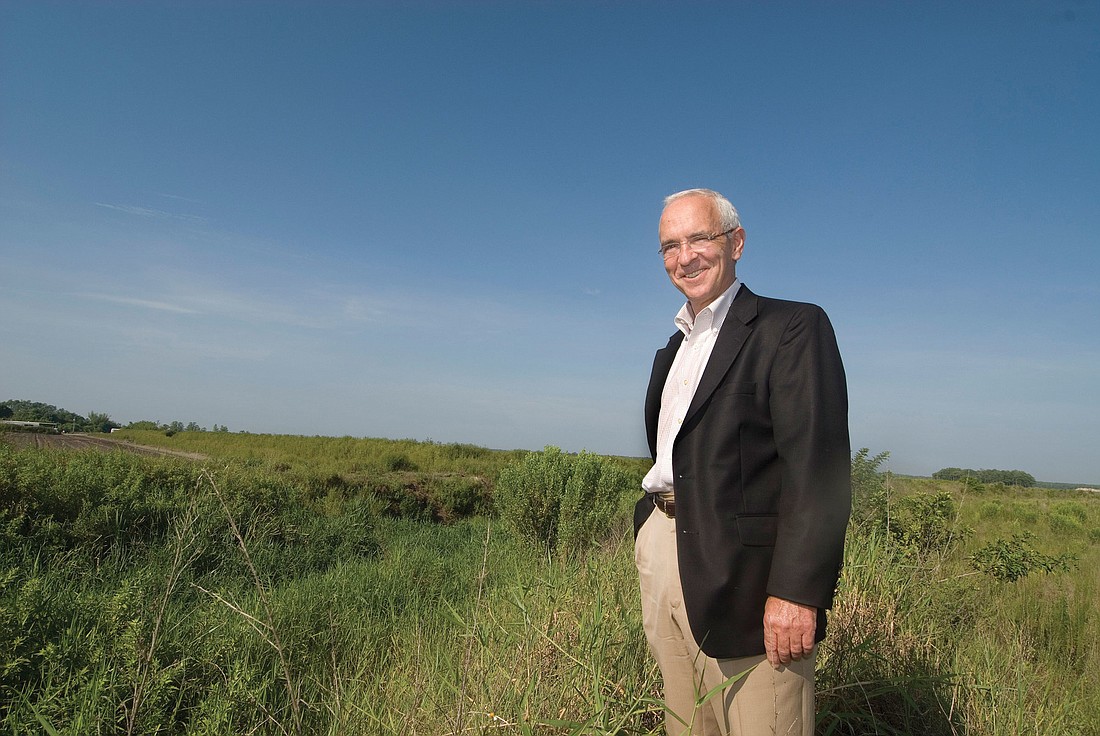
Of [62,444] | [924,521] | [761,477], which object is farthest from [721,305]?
[62,444]

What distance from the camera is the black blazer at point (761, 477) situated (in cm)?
160

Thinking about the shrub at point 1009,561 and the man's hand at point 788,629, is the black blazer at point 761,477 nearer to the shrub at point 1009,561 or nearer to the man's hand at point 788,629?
the man's hand at point 788,629

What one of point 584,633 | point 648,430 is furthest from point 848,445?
point 584,633

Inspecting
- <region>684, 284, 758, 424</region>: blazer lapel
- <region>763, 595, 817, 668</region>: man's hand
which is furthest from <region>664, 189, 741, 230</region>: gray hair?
<region>763, 595, 817, 668</region>: man's hand

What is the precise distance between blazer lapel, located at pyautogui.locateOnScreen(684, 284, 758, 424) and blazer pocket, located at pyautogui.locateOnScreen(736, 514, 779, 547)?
344mm

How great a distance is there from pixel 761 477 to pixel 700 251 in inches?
30.9

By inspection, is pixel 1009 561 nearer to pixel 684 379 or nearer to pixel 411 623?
pixel 684 379

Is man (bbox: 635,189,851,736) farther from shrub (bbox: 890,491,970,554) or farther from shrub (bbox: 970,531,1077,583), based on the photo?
shrub (bbox: 970,531,1077,583)

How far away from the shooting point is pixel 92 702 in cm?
260

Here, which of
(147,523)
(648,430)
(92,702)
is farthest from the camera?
(147,523)

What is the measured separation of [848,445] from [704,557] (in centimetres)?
52

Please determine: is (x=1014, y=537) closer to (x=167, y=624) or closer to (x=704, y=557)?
(x=704, y=557)

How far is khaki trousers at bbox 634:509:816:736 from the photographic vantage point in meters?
1.70

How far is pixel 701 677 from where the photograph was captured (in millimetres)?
1783
